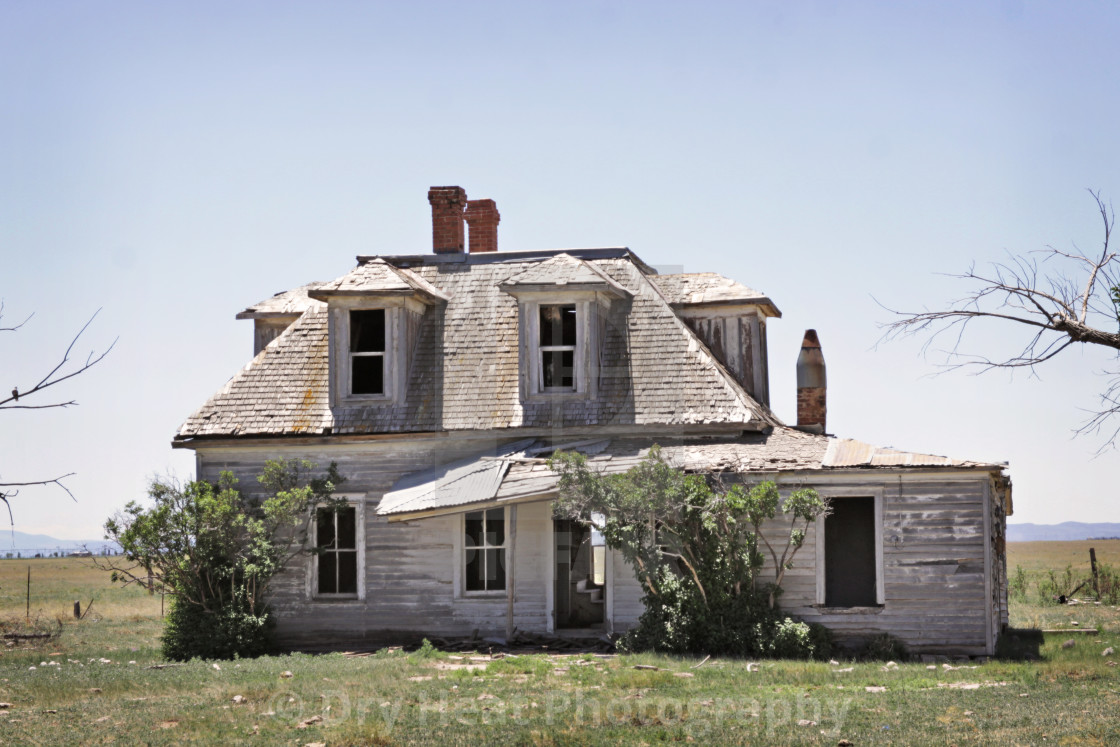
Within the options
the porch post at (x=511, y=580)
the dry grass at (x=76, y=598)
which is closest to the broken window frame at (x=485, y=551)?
the porch post at (x=511, y=580)

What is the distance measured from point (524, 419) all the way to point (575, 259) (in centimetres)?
324

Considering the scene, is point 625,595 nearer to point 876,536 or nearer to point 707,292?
point 876,536

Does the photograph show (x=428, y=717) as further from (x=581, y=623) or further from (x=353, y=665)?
(x=581, y=623)

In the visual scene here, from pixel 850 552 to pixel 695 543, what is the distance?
262 centimetres

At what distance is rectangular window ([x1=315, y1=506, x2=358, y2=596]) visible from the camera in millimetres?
19344

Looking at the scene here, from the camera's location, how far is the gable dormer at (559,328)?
63.9ft

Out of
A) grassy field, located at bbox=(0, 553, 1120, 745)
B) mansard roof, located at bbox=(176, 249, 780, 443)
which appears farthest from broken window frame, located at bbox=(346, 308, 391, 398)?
grassy field, located at bbox=(0, 553, 1120, 745)

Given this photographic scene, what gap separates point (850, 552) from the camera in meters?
17.8

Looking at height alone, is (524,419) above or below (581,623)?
above

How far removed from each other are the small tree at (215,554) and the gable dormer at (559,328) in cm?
371

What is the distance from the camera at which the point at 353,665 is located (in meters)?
15.5

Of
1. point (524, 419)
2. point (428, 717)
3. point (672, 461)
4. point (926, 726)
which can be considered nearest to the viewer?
point (926, 726)

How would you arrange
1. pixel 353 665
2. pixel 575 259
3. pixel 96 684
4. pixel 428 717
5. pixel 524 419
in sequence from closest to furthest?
pixel 428 717
pixel 96 684
pixel 353 665
pixel 524 419
pixel 575 259

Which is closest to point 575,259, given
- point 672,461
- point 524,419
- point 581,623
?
point 524,419
